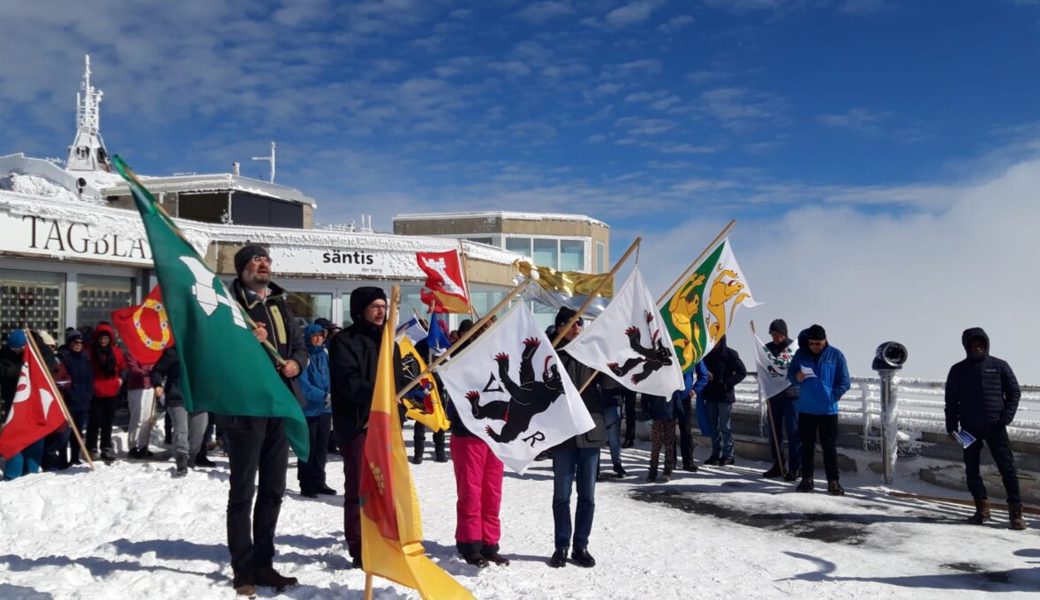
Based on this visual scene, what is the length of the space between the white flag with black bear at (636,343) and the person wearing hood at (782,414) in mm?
4251

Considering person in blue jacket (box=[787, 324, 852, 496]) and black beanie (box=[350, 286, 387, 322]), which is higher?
black beanie (box=[350, 286, 387, 322])

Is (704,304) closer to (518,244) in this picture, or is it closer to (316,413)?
(316,413)

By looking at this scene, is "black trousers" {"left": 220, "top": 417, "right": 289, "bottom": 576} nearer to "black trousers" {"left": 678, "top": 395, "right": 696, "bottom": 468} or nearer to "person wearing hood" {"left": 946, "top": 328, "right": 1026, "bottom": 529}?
"person wearing hood" {"left": 946, "top": 328, "right": 1026, "bottom": 529}

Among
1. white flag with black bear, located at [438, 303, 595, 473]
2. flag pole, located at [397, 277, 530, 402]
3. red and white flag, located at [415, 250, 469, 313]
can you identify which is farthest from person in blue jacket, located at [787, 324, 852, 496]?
red and white flag, located at [415, 250, 469, 313]

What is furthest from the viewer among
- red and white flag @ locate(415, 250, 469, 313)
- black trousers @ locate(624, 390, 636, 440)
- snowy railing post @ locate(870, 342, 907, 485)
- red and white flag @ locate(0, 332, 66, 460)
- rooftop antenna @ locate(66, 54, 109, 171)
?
rooftop antenna @ locate(66, 54, 109, 171)

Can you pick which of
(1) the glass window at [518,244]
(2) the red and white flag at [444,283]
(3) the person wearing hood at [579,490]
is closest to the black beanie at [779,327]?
(2) the red and white flag at [444,283]

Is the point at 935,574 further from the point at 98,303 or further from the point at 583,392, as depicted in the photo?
the point at 98,303

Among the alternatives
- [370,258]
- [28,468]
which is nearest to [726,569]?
[28,468]

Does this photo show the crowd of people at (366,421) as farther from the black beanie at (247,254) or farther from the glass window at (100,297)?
the glass window at (100,297)

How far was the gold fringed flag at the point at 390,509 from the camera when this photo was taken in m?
4.82

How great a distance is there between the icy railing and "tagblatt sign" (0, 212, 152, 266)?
35.1 ft

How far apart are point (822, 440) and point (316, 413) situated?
19.4ft

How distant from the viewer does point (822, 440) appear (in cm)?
995

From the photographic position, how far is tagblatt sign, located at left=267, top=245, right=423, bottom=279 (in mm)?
16969
